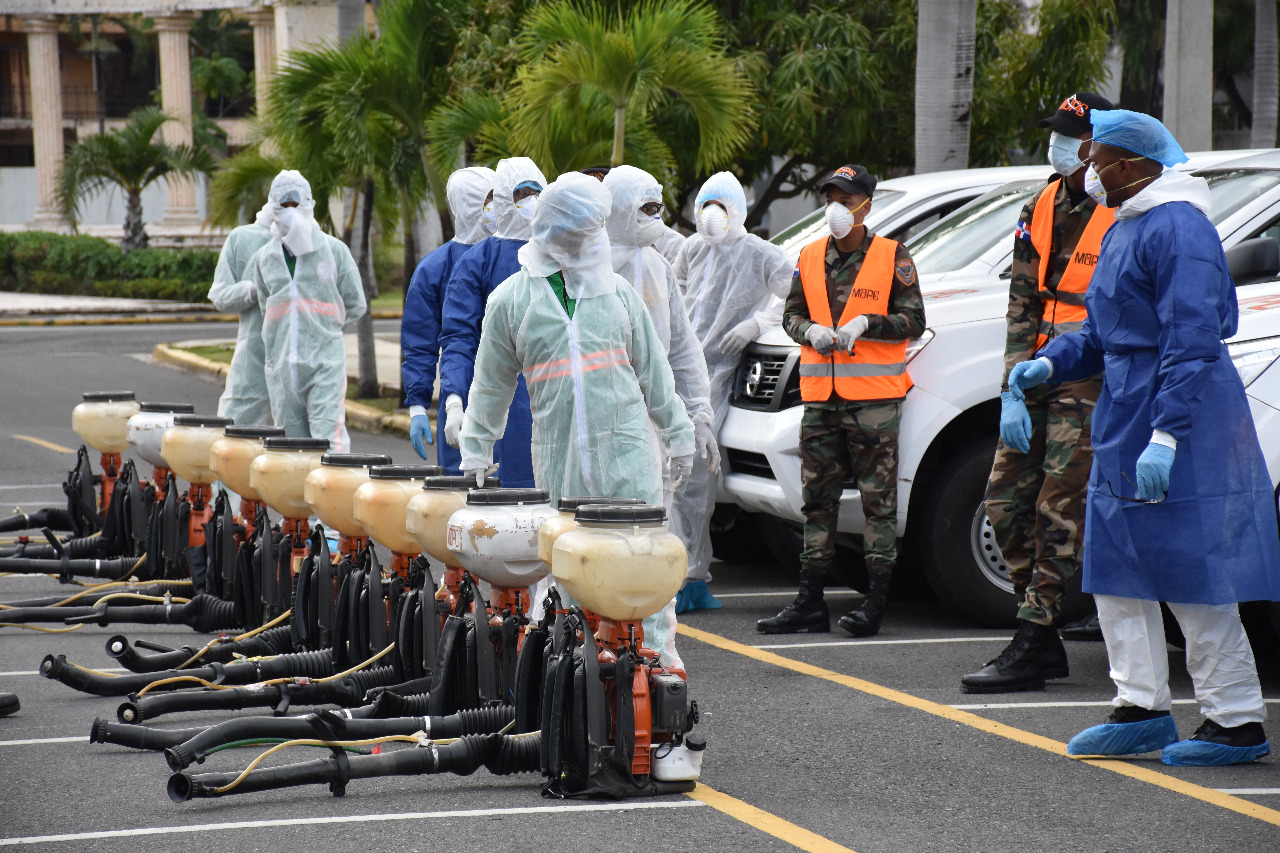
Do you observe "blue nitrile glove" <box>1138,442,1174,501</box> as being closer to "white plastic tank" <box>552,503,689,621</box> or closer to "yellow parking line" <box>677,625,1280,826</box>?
"yellow parking line" <box>677,625,1280,826</box>

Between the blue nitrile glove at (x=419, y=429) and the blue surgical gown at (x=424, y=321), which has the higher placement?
the blue surgical gown at (x=424, y=321)

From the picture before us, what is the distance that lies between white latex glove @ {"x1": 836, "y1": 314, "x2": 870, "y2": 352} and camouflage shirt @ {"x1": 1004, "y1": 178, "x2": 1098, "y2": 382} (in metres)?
0.73

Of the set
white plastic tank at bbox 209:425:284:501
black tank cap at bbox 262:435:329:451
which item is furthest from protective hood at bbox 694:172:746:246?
white plastic tank at bbox 209:425:284:501

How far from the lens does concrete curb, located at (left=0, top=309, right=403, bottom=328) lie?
30.7m

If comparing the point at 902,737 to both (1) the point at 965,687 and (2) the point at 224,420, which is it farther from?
(2) the point at 224,420

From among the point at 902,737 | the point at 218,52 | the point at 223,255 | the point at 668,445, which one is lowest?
the point at 902,737

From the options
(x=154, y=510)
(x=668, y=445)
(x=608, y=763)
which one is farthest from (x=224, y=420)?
(x=608, y=763)

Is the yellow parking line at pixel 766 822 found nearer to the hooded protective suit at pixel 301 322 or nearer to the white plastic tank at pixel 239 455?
the white plastic tank at pixel 239 455

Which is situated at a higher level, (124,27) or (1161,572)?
(124,27)

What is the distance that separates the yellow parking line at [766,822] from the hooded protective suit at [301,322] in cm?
461

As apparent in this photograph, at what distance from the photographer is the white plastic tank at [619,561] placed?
15.1 ft

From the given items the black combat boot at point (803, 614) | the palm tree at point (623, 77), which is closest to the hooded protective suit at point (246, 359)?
the black combat boot at point (803, 614)

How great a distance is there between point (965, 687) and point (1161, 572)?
1.38 meters

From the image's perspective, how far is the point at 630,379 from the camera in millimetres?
5305
